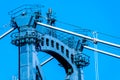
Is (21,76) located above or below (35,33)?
below

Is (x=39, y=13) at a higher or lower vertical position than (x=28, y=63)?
higher

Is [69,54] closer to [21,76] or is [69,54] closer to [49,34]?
[49,34]

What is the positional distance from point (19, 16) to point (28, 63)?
399 centimetres

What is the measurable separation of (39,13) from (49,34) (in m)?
2.43

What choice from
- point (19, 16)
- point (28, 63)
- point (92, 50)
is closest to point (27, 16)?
Answer: point (19, 16)

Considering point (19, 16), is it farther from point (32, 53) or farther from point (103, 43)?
point (103, 43)

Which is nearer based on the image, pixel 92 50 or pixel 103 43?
pixel 103 43

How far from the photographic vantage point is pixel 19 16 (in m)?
46.9

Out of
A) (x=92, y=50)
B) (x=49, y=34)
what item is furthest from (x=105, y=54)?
(x=49, y=34)

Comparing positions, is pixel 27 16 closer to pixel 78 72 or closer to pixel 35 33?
pixel 35 33

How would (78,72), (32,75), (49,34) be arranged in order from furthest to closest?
(78,72)
(49,34)
(32,75)

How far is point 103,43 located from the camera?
46.9 m

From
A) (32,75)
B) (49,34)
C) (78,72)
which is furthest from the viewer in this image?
(78,72)

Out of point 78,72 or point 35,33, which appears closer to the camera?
point 35,33
